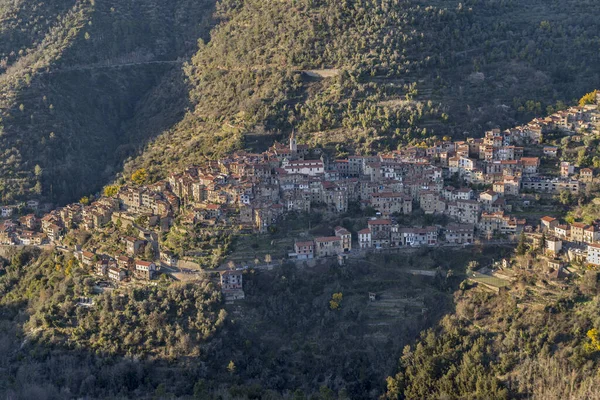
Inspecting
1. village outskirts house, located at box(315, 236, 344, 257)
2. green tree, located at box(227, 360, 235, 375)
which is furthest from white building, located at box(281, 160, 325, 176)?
green tree, located at box(227, 360, 235, 375)

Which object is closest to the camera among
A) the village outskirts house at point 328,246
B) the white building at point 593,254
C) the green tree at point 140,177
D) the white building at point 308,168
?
the white building at point 593,254

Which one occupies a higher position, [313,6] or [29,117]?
[313,6]

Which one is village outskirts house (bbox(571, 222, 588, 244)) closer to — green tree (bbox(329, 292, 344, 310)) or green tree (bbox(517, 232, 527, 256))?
green tree (bbox(517, 232, 527, 256))

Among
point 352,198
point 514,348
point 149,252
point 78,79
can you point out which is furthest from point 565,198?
point 78,79

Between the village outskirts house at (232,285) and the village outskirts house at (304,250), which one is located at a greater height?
the village outskirts house at (304,250)

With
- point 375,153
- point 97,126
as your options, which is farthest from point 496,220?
point 97,126

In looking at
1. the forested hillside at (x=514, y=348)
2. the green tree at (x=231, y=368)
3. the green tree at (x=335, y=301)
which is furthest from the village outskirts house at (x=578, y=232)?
the green tree at (x=231, y=368)

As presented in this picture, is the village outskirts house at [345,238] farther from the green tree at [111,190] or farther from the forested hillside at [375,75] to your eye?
the green tree at [111,190]

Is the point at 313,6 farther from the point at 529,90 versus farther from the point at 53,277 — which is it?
the point at 53,277
